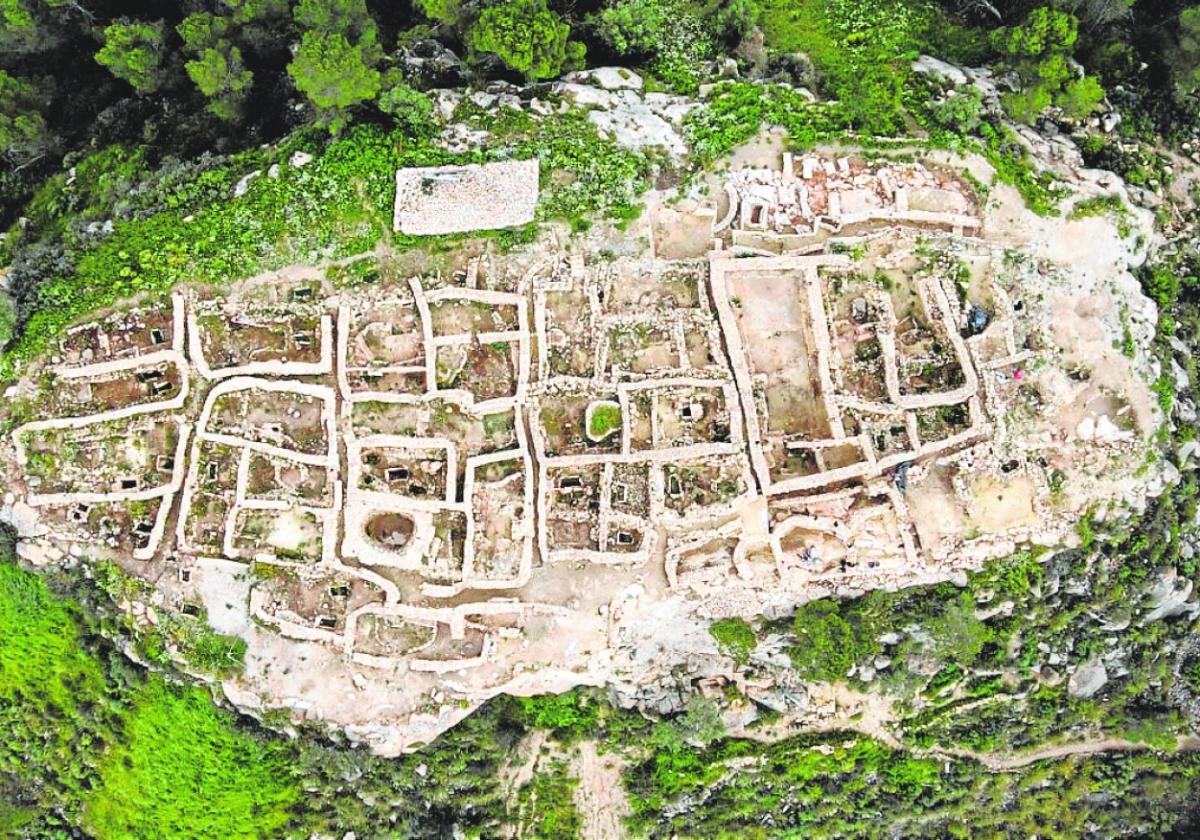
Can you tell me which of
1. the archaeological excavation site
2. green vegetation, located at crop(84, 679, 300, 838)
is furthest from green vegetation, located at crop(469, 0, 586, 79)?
green vegetation, located at crop(84, 679, 300, 838)

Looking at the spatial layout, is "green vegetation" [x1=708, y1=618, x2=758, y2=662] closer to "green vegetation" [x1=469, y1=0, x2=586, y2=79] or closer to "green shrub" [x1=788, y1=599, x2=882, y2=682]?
"green shrub" [x1=788, y1=599, x2=882, y2=682]

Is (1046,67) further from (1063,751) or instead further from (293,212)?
(293,212)

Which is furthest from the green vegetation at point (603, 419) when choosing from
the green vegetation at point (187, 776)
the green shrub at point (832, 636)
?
the green vegetation at point (187, 776)

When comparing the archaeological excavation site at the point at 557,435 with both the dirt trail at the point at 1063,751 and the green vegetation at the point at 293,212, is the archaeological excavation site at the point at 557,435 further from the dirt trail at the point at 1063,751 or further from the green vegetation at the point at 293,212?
the dirt trail at the point at 1063,751

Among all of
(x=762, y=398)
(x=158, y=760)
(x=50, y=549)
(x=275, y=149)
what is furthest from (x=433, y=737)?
(x=275, y=149)

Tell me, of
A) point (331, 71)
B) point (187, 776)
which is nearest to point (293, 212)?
point (331, 71)

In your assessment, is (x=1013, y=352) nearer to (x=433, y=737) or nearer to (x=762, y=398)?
(x=762, y=398)
